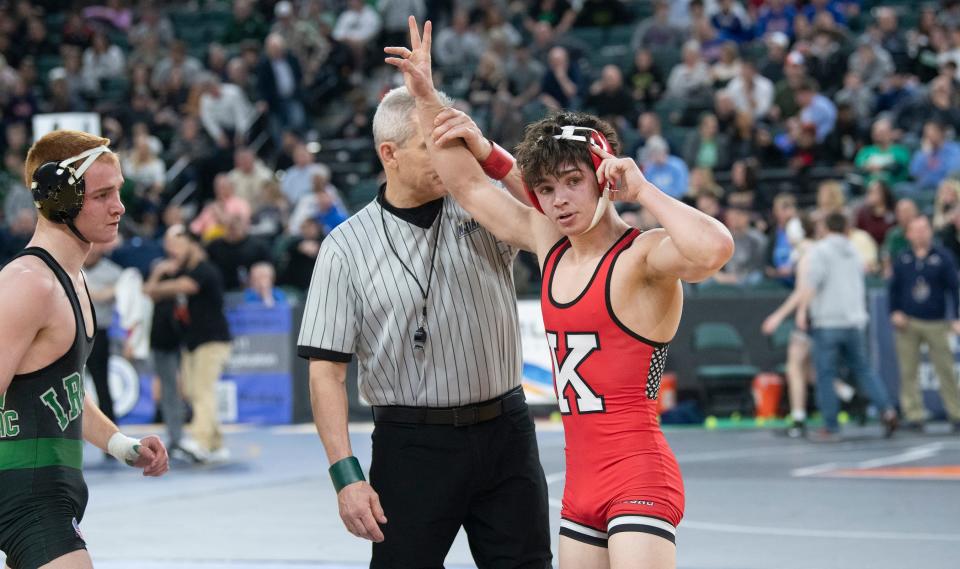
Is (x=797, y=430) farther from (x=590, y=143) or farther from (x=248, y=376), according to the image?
(x=590, y=143)

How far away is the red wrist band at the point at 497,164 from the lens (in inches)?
186

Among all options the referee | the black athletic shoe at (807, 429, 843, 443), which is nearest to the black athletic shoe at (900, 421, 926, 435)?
the black athletic shoe at (807, 429, 843, 443)

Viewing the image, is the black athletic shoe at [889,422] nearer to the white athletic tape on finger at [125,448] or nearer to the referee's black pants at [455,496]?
the referee's black pants at [455,496]

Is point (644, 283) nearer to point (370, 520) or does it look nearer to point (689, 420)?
point (370, 520)

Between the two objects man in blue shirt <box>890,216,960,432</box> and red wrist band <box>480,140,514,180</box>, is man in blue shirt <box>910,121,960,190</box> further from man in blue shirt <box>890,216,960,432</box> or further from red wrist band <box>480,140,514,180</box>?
red wrist band <box>480,140,514,180</box>

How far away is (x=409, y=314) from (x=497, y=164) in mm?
575

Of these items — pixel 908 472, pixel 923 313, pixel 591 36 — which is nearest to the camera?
pixel 908 472

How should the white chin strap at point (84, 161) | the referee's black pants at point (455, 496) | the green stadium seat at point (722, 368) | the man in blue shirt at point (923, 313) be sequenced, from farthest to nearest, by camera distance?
the green stadium seat at point (722, 368), the man in blue shirt at point (923, 313), the referee's black pants at point (455, 496), the white chin strap at point (84, 161)

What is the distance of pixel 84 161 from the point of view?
435cm

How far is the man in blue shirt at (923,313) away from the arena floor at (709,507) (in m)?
0.45

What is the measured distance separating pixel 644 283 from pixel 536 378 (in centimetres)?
1036

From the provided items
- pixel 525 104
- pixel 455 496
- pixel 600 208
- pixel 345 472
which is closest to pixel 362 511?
pixel 345 472

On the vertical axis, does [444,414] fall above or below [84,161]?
below

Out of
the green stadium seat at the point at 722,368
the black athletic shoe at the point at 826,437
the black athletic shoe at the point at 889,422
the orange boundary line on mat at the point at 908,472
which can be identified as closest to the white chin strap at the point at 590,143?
the orange boundary line on mat at the point at 908,472
